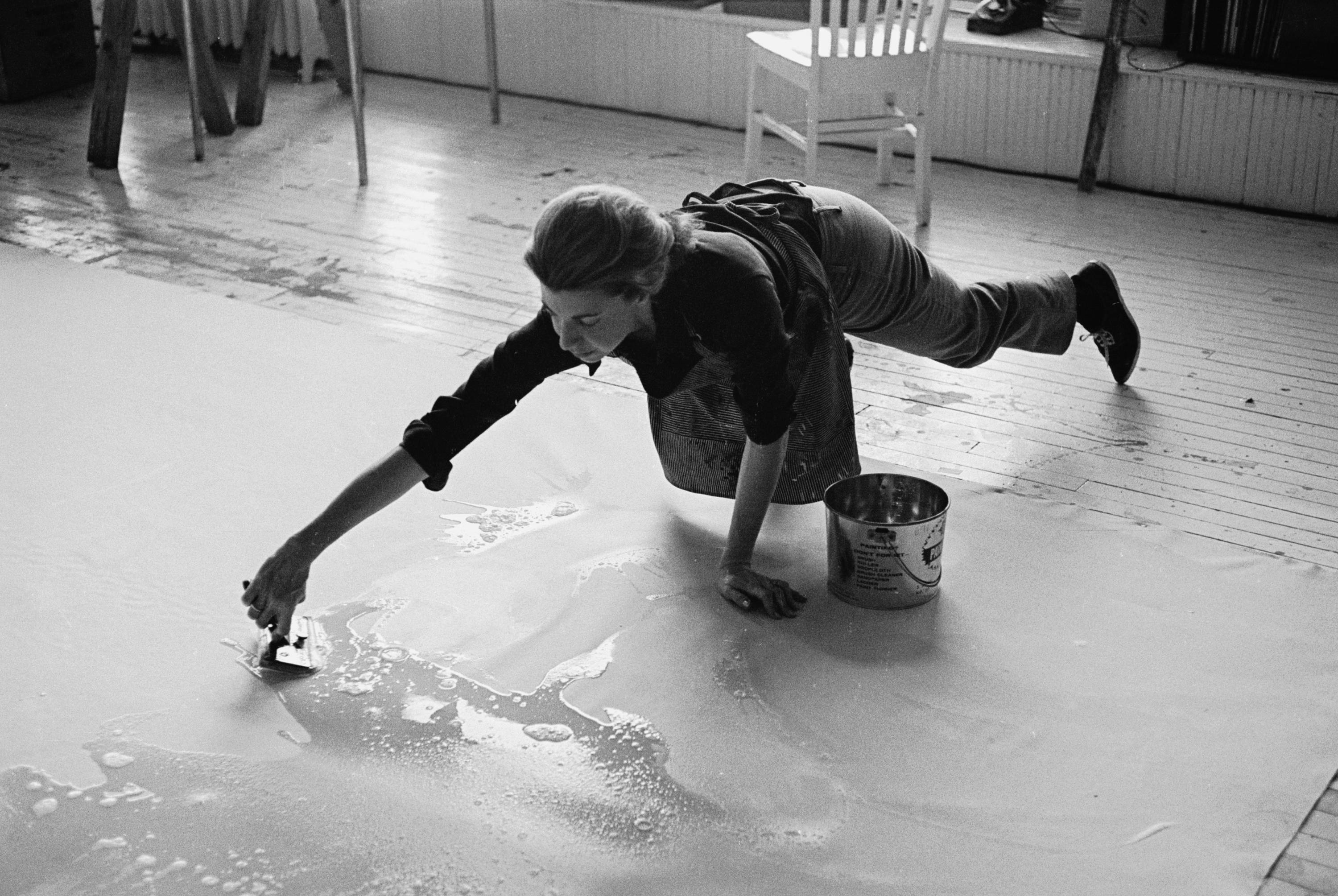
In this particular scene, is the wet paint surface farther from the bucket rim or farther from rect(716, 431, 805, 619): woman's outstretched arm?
the bucket rim

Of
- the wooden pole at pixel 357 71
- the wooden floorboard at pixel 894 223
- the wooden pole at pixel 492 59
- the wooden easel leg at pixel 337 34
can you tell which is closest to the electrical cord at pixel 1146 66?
the wooden floorboard at pixel 894 223

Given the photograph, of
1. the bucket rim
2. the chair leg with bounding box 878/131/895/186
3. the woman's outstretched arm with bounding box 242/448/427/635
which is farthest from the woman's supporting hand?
the chair leg with bounding box 878/131/895/186

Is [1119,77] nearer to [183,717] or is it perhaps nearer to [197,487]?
[197,487]

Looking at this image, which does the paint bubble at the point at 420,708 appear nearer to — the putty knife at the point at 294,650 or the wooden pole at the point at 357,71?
the putty knife at the point at 294,650

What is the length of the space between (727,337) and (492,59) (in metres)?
3.53

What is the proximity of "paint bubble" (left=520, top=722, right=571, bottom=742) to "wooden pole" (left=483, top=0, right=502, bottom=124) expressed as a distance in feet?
12.1

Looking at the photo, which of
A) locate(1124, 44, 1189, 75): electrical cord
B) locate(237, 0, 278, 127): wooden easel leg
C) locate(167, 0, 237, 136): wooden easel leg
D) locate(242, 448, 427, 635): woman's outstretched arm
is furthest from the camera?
locate(237, 0, 278, 127): wooden easel leg

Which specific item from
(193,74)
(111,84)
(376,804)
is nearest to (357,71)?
(193,74)

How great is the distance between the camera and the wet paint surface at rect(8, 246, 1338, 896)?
1.71 meters

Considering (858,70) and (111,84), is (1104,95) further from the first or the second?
(111,84)

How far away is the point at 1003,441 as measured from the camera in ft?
9.14

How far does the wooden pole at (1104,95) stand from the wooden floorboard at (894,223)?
92mm

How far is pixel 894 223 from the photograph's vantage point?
13.5 ft

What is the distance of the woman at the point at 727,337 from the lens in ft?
6.01
